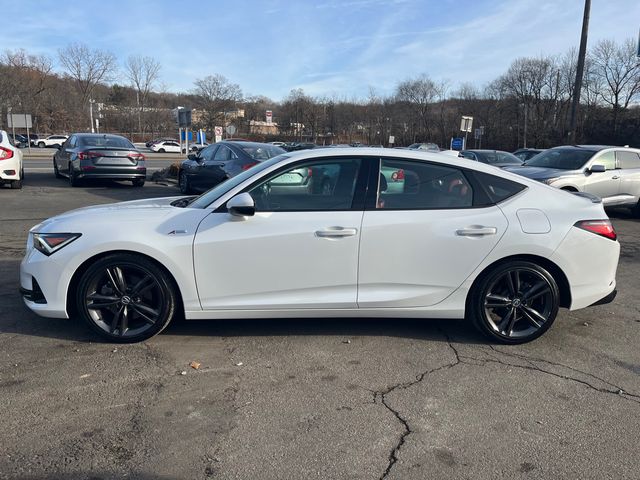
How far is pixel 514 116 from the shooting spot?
67375 millimetres

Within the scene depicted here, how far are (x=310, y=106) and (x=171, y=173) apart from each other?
207 ft

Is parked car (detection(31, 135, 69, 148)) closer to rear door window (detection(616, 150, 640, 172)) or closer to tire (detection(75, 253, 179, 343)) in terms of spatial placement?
rear door window (detection(616, 150, 640, 172))

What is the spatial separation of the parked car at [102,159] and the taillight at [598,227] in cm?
1290

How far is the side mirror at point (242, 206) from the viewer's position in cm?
378

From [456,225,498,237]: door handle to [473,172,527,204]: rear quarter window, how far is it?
0.28 m

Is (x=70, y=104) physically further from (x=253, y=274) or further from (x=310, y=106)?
(x=253, y=274)

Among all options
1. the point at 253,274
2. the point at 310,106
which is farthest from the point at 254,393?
Result: the point at 310,106

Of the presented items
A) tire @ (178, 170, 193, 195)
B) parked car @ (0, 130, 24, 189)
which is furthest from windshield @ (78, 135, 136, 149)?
tire @ (178, 170, 193, 195)

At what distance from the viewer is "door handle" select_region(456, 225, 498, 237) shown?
3992 millimetres

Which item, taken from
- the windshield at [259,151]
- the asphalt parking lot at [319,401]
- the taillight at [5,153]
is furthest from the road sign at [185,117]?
the asphalt parking lot at [319,401]

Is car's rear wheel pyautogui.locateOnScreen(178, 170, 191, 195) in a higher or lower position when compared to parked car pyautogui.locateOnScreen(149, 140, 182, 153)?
lower

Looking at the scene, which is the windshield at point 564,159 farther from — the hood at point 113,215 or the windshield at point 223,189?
the hood at point 113,215

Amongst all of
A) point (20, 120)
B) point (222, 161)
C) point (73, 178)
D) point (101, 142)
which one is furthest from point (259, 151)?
point (20, 120)

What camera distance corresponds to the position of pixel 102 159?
14.0 meters
